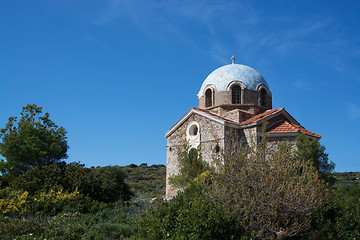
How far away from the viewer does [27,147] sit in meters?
18.8

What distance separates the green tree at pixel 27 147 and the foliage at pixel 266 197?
43.3 feet

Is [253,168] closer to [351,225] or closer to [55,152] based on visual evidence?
[351,225]

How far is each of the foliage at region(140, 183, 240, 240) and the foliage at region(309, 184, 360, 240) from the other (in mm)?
2534

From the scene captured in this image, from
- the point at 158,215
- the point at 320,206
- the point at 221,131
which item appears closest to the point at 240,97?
the point at 221,131

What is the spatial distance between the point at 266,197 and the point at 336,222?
9.06 ft

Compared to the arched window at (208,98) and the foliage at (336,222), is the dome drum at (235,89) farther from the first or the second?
the foliage at (336,222)

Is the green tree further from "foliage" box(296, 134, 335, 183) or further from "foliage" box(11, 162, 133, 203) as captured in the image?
"foliage" box(296, 134, 335, 183)

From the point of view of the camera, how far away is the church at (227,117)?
56.3 ft

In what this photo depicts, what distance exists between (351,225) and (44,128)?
56.1 feet

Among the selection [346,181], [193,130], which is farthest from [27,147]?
[346,181]

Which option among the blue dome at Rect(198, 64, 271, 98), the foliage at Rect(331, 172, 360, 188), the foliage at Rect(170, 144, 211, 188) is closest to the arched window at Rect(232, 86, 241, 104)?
the blue dome at Rect(198, 64, 271, 98)

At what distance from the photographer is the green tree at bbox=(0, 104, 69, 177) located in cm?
1898

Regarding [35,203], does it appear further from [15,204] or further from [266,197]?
[266,197]

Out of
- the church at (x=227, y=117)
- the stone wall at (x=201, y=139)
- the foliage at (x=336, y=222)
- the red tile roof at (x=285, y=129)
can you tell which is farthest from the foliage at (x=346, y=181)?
the foliage at (x=336, y=222)
